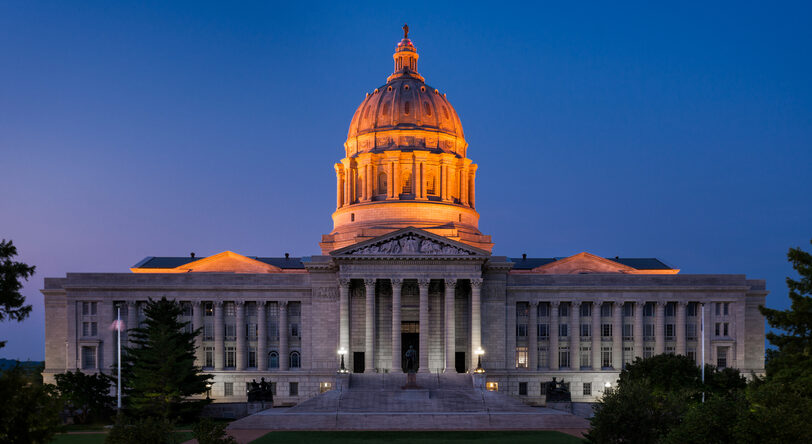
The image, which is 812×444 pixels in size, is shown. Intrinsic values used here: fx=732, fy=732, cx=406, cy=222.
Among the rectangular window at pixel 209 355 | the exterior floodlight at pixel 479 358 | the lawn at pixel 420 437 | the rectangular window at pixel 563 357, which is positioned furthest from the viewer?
the rectangular window at pixel 563 357

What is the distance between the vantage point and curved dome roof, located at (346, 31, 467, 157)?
297 feet

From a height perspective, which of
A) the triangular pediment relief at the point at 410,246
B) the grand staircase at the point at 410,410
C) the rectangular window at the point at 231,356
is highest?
the triangular pediment relief at the point at 410,246

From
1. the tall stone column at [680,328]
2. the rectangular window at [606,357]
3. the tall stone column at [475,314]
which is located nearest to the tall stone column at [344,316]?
the tall stone column at [475,314]

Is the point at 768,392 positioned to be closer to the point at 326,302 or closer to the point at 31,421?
the point at 31,421

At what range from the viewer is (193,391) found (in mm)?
63219

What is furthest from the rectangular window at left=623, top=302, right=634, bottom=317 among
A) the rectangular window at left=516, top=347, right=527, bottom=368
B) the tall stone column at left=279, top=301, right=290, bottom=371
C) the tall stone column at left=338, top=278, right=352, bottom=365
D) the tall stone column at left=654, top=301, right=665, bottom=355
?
the tall stone column at left=279, top=301, right=290, bottom=371

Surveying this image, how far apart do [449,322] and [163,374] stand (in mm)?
28426

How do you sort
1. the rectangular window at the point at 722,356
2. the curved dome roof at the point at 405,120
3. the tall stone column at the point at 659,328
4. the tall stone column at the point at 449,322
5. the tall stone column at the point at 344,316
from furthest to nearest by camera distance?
1. the curved dome roof at the point at 405,120
2. the rectangular window at the point at 722,356
3. the tall stone column at the point at 659,328
4. the tall stone column at the point at 344,316
5. the tall stone column at the point at 449,322

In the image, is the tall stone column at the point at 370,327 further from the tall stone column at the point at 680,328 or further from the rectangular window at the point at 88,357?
Result: the tall stone column at the point at 680,328

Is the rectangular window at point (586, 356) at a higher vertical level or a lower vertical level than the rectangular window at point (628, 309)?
lower

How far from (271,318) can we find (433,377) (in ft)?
70.0

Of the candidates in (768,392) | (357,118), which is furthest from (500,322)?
(768,392)

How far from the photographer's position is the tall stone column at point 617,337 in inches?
3174

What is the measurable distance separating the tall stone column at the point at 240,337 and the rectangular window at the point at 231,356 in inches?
29.7
